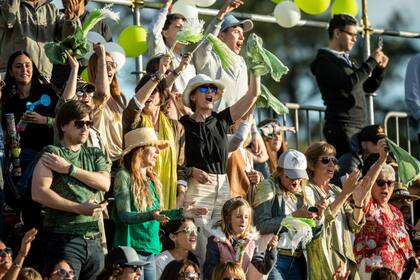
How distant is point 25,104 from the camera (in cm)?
1452

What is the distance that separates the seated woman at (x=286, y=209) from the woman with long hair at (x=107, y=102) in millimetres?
1382

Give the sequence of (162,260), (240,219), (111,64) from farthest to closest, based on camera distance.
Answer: (111,64) < (240,219) < (162,260)

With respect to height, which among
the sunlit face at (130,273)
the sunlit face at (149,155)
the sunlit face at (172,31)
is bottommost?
the sunlit face at (130,273)

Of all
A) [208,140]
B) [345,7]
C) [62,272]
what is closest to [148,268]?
[62,272]

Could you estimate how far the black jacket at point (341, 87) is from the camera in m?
17.7

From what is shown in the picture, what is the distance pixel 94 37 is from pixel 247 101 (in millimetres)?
1571

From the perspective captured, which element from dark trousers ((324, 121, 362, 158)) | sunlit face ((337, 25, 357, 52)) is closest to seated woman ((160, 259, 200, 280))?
dark trousers ((324, 121, 362, 158))

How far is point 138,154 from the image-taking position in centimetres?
1424

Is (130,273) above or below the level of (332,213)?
below

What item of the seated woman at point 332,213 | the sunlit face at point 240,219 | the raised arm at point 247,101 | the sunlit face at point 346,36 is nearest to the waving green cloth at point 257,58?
the raised arm at point 247,101

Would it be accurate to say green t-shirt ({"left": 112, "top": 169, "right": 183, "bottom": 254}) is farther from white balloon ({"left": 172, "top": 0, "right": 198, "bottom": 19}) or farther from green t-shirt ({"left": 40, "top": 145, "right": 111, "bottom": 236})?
white balloon ({"left": 172, "top": 0, "right": 198, "bottom": 19})

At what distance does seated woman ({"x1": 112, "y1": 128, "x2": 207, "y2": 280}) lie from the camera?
45.3ft

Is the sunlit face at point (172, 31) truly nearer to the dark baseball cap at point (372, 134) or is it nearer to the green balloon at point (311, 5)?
the green balloon at point (311, 5)

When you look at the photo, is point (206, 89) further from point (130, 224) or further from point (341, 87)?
point (341, 87)
